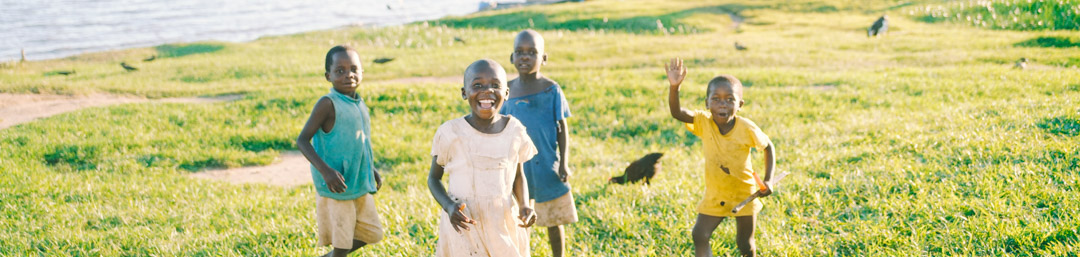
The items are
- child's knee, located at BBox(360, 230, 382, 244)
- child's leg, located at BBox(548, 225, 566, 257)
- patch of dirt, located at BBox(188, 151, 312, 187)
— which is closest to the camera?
child's knee, located at BBox(360, 230, 382, 244)

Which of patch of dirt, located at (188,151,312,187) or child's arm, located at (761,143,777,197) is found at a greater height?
child's arm, located at (761,143,777,197)

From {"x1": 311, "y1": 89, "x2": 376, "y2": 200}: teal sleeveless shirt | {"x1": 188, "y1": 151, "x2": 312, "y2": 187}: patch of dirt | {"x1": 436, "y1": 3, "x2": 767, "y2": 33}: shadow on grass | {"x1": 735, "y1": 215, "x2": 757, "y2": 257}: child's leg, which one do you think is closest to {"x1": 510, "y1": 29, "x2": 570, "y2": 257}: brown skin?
{"x1": 311, "y1": 89, "x2": 376, "y2": 200}: teal sleeveless shirt

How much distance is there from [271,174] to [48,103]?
7.30 meters

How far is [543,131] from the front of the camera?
14.2 feet

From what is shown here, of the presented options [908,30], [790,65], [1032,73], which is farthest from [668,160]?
[908,30]

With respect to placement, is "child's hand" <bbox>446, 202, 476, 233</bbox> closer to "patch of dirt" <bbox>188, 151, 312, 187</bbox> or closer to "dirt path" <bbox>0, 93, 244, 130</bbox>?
"patch of dirt" <bbox>188, 151, 312, 187</bbox>

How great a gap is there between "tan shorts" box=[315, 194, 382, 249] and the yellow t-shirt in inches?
78.9

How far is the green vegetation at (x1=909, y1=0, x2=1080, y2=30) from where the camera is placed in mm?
19781

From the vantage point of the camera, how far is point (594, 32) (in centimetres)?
2745

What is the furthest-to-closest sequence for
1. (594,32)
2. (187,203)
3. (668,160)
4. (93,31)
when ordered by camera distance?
(93,31) < (594,32) < (668,160) < (187,203)

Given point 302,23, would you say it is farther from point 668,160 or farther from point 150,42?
point 668,160

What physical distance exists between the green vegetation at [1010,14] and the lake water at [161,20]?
23.7 meters

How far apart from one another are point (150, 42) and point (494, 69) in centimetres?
3852

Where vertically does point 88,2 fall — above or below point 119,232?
above
